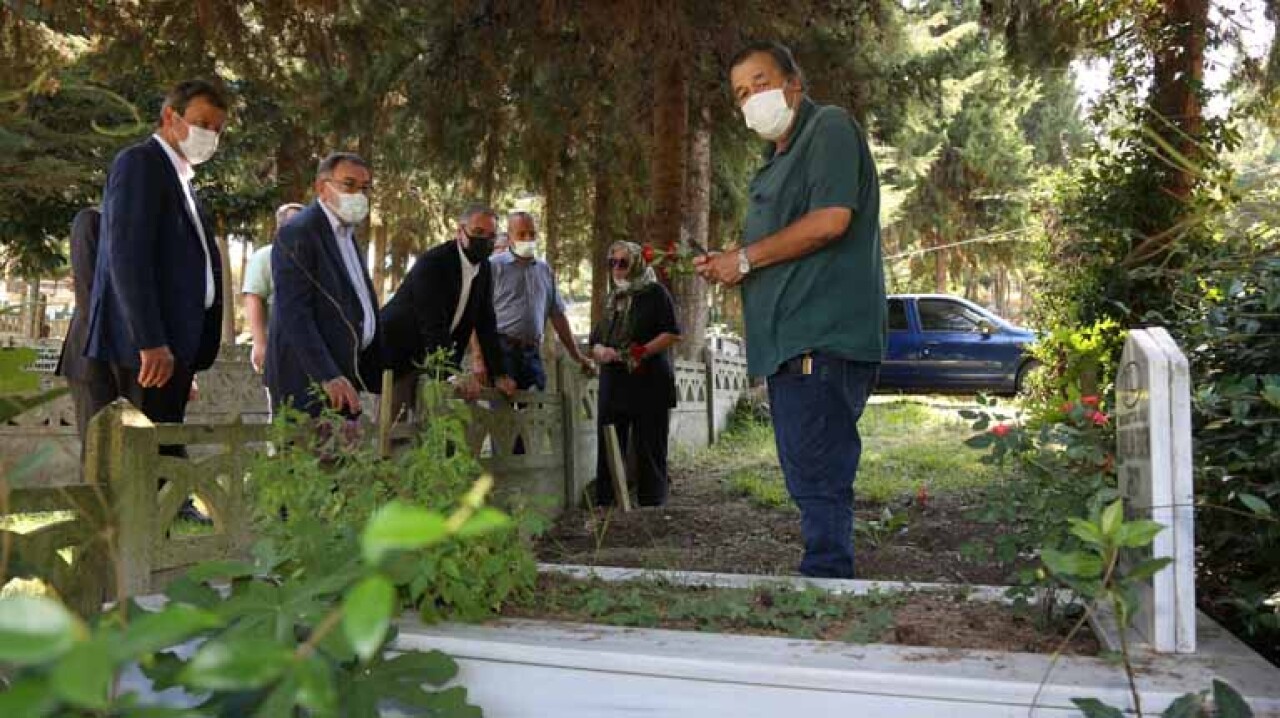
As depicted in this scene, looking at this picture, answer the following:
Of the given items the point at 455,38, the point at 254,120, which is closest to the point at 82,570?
the point at 455,38

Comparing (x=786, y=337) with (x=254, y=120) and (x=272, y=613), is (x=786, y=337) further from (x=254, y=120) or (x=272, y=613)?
(x=254, y=120)

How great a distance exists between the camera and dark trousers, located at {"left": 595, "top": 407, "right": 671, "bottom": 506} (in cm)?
700

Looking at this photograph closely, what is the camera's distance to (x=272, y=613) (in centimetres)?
126

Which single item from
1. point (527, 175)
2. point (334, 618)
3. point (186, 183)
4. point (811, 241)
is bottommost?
point (334, 618)

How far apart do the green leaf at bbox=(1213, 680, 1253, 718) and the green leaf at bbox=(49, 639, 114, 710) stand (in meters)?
1.56

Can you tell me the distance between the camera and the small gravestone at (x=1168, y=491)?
76.4 inches

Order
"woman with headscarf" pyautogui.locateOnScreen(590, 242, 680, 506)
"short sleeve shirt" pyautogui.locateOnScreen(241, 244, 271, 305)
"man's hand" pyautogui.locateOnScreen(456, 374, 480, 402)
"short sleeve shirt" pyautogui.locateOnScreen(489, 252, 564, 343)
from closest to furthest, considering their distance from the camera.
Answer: "man's hand" pyautogui.locateOnScreen(456, 374, 480, 402) < "short sleeve shirt" pyautogui.locateOnScreen(241, 244, 271, 305) < "woman with headscarf" pyautogui.locateOnScreen(590, 242, 680, 506) < "short sleeve shirt" pyautogui.locateOnScreen(489, 252, 564, 343)

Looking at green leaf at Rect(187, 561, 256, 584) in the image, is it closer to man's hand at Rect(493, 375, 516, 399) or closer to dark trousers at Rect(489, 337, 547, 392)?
man's hand at Rect(493, 375, 516, 399)

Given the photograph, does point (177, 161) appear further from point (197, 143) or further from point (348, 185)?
point (348, 185)

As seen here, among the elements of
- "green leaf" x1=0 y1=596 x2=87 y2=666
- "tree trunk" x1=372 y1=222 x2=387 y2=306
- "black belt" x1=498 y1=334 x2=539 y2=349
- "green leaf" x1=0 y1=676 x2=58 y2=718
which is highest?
"tree trunk" x1=372 y1=222 x2=387 y2=306

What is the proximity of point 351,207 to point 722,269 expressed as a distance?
1.79 metres

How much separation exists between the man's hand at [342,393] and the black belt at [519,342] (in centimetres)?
331

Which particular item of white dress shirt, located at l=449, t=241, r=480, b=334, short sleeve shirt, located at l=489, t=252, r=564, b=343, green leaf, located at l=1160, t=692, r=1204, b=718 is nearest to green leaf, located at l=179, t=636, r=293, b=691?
green leaf, located at l=1160, t=692, r=1204, b=718

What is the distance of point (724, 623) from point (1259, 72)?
1055 cm
